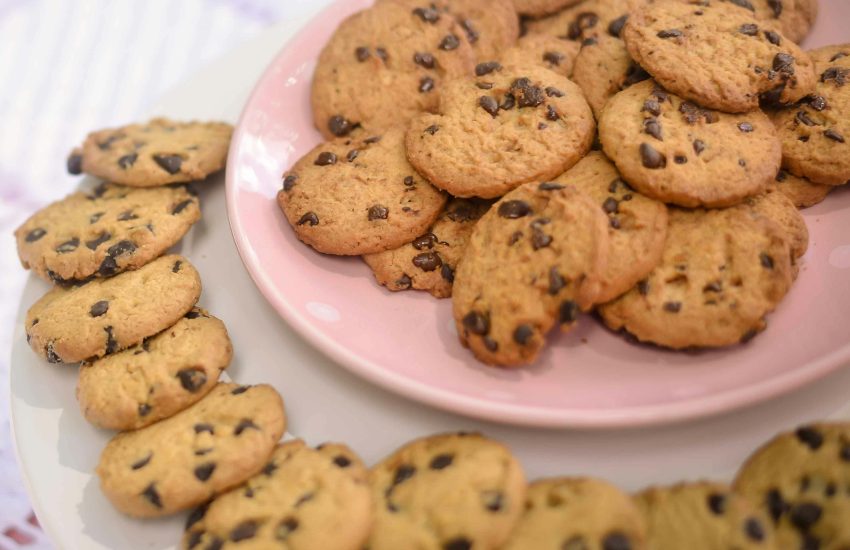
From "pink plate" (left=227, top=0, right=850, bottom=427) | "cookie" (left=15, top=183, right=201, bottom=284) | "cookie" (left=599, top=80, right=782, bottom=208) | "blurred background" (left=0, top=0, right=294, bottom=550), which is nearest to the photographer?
"pink plate" (left=227, top=0, right=850, bottom=427)

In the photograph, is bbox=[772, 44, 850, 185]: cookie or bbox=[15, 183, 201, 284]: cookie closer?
bbox=[772, 44, 850, 185]: cookie

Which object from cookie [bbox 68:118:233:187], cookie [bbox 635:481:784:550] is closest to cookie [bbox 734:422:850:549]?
cookie [bbox 635:481:784:550]

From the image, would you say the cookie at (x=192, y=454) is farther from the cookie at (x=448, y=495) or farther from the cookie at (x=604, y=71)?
the cookie at (x=604, y=71)

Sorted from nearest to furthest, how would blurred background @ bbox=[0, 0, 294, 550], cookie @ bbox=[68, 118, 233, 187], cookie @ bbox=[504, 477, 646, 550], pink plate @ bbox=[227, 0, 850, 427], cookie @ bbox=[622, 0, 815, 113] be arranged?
cookie @ bbox=[504, 477, 646, 550]
pink plate @ bbox=[227, 0, 850, 427]
cookie @ bbox=[622, 0, 815, 113]
cookie @ bbox=[68, 118, 233, 187]
blurred background @ bbox=[0, 0, 294, 550]

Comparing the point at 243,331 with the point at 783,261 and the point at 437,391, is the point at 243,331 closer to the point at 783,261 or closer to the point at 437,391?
the point at 437,391

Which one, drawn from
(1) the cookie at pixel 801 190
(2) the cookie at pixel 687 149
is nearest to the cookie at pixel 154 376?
(2) the cookie at pixel 687 149

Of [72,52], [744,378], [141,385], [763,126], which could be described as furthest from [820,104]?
[72,52]

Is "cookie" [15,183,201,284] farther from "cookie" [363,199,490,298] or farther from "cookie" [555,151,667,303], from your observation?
"cookie" [555,151,667,303]

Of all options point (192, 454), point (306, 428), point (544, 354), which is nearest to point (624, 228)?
point (544, 354)
